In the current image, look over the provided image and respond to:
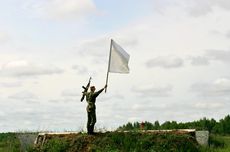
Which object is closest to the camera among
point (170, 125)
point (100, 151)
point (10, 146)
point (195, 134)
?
point (100, 151)

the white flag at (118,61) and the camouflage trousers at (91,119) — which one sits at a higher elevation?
the white flag at (118,61)

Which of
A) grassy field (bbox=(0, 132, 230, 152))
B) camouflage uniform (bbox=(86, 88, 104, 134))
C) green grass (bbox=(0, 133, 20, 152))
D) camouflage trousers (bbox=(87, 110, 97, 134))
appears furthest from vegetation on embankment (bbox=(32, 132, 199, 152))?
green grass (bbox=(0, 133, 20, 152))

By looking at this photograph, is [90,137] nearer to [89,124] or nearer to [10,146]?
[89,124]

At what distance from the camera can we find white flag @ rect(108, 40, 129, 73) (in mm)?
18359

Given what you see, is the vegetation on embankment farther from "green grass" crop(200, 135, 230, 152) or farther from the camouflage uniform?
the camouflage uniform

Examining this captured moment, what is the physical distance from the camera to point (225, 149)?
61.2ft

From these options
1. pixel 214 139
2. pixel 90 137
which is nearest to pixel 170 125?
pixel 214 139

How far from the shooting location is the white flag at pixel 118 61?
60.2ft

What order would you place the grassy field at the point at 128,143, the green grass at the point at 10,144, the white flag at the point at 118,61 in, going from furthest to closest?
the green grass at the point at 10,144, the white flag at the point at 118,61, the grassy field at the point at 128,143

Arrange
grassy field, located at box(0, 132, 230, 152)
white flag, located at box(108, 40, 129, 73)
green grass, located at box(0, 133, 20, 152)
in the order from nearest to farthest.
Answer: grassy field, located at box(0, 132, 230, 152) → white flag, located at box(108, 40, 129, 73) → green grass, located at box(0, 133, 20, 152)

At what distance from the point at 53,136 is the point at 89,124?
6.96 feet

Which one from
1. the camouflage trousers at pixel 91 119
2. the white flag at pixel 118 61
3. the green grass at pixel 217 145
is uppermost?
the white flag at pixel 118 61

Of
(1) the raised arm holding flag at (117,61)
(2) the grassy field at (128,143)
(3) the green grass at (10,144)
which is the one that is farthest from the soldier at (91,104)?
(3) the green grass at (10,144)

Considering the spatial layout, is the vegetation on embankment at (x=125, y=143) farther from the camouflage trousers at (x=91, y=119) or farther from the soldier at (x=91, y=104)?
the soldier at (x=91, y=104)
